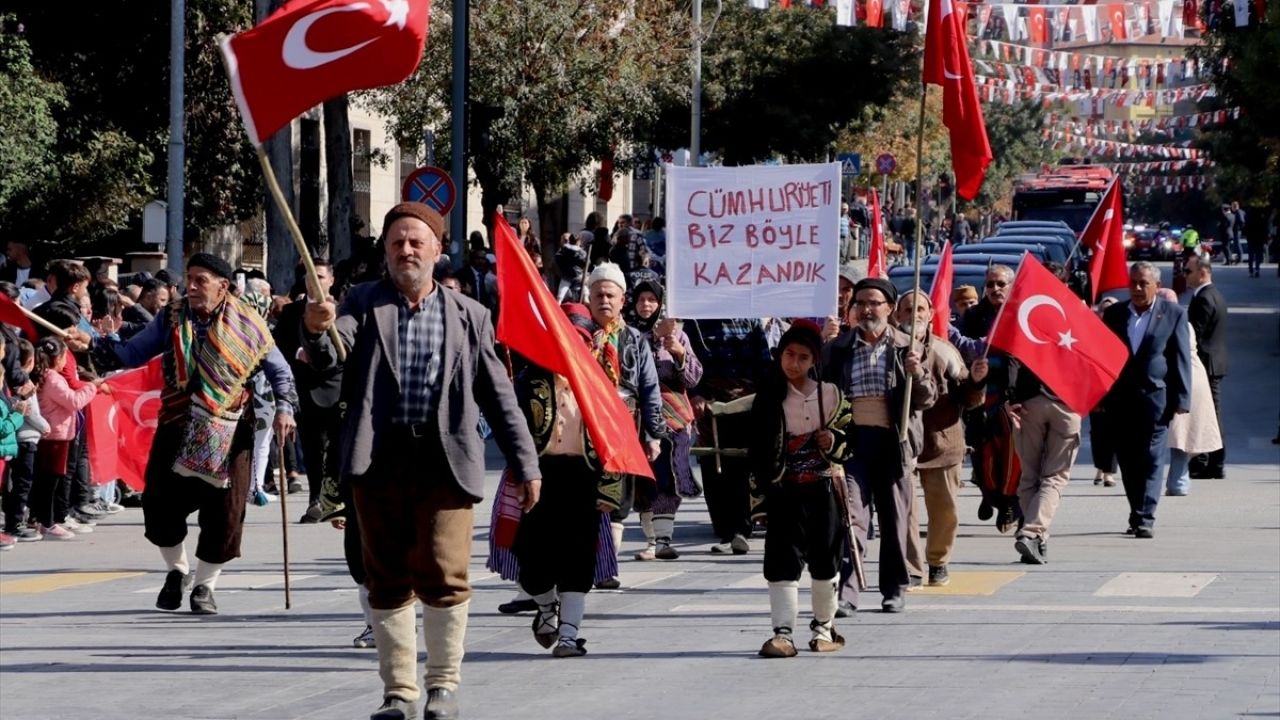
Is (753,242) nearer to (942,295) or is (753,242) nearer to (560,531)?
(942,295)

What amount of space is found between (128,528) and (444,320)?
9.34m

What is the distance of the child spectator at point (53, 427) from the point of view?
1526 centimetres

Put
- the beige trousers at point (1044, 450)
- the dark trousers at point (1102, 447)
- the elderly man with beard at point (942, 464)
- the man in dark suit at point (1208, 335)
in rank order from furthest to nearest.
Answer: the man in dark suit at point (1208, 335) → the dark trousers at point (1102, 447) → the beige trousers at point (1044, 450) → the elderly man with beard at point (942, 464)

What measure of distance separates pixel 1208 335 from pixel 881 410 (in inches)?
365

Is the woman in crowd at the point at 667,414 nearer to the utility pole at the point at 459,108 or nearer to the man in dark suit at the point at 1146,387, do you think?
the man in dark suit at the point at 1146,387

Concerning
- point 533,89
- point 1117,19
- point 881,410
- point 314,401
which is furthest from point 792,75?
point 314,401

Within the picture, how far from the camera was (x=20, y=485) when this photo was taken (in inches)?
601

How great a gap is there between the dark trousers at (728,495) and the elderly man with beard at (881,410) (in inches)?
126

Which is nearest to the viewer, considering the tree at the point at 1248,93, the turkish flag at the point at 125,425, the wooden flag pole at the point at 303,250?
the wooden flag pole at the point at 303,250

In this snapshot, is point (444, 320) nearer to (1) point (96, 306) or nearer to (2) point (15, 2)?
(1) point (96, 306)

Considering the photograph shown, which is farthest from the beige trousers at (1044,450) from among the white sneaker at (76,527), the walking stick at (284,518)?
the white sneaker at (76,527)

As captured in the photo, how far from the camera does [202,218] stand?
1264 inches

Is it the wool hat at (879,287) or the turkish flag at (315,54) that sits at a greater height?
the turkish flag at (315,54)

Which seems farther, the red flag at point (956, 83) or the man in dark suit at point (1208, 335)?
the man in dark suit at point (1208, 335)
